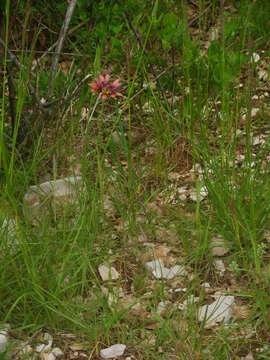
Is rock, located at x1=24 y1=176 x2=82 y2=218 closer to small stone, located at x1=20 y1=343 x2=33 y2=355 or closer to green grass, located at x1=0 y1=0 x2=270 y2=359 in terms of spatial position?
green grass, located at x1=0 y1=0 x2=270 y2=359

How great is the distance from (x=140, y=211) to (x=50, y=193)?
0.36 m

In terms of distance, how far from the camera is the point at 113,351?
2172 millimetres

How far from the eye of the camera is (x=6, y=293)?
2254 millimetres

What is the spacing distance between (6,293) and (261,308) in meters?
0.82

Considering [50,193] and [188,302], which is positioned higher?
[50,193]

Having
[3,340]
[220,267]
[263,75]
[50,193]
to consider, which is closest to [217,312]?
[220,267]

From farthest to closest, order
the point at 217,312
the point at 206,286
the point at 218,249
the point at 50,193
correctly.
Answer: the point at 50,193 → the point at 218,249 → the point at 206,286 → the point at 217,312

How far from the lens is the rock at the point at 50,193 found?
2.64 meters

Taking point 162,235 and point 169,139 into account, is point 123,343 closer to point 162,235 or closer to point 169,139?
point 162,235

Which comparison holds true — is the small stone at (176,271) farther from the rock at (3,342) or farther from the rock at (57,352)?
the rock at (3,342)

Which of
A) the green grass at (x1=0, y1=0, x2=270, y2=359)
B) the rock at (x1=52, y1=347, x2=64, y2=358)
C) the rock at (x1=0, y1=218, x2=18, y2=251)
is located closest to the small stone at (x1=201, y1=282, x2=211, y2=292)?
the green grass at (x1=0, y1=0, x2=270, y2=359)

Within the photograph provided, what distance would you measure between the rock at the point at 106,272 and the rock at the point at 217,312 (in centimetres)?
35

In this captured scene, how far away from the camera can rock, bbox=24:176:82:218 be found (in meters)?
2.64

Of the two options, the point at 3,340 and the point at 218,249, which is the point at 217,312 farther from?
the point at 3,340
